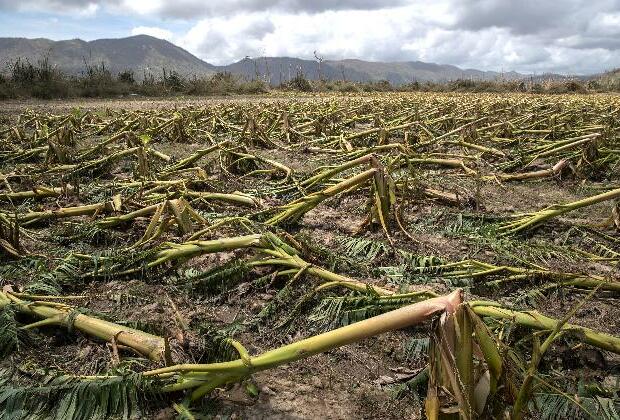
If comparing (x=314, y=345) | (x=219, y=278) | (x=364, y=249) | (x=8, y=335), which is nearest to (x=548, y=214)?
(x=364, y=249)

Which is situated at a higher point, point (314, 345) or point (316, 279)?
point (314, 345)

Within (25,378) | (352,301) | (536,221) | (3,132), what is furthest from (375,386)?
(3,132)

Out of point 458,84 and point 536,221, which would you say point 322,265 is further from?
point 458,84

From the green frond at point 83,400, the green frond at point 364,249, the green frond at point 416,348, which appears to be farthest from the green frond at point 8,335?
the green frond at point 364,249

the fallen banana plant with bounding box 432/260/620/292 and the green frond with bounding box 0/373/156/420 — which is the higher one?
the fallen banana plant with bounding box 432/260/620/292

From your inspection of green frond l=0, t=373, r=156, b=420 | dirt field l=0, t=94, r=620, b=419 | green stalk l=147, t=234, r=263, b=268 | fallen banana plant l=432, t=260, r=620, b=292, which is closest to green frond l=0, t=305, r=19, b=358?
dirt field l=0, t=94, r=620, b=419

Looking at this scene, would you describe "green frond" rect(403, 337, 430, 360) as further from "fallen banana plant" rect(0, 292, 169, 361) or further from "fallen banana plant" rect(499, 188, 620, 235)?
"fallen banana plant" rect(499, 188, 620, 235)

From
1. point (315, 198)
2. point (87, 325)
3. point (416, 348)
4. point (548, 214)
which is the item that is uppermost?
point (315, 198)

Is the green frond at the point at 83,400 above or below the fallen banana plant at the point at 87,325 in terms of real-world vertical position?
below

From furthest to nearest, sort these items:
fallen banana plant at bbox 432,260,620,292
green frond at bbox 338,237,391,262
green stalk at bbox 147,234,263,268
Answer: green frond at bbox 338,237,391,262, green stalk at bbox 147,234,263,268, fallen banana plant at bbox 432,260,620,292

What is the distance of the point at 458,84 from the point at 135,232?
83.6 feet

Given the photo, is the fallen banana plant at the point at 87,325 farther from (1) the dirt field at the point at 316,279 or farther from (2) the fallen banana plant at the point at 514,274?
(2) the fallen banana plant at the point at 514,274

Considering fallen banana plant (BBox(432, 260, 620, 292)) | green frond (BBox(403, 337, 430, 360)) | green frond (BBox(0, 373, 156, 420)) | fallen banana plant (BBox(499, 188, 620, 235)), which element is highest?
fallen banana plant (BBox(499, 188, 620, 235))

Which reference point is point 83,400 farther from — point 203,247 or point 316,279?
point 316,279
